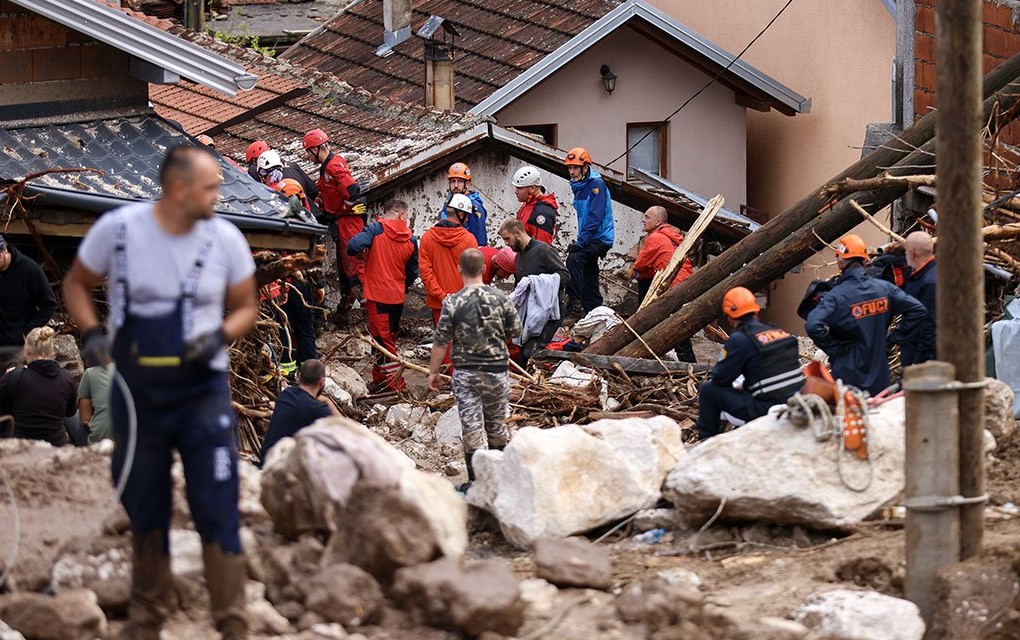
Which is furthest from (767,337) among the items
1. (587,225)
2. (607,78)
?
(607,78)

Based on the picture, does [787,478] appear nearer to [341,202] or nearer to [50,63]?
[50,63]

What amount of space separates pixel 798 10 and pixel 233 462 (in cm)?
1675

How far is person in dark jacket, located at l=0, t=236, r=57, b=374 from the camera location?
34.7 ft

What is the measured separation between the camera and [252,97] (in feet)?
60.3

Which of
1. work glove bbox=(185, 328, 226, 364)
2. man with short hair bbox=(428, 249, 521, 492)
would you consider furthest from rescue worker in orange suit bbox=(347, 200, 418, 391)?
work glove bbox=(185, 328, 226, 364)

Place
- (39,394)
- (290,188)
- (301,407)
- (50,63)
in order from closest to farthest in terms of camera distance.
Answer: (301,407) → (39,394) → (50,63) → (290,188)

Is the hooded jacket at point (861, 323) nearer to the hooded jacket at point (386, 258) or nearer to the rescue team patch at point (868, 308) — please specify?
the rescue team patch at point (868, 308)

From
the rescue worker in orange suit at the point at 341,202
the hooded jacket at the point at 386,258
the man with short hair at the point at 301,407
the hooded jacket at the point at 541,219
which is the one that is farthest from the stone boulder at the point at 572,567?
the hooded jacket at the point at 541,219

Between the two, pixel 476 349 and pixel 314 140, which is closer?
pixel 476 349

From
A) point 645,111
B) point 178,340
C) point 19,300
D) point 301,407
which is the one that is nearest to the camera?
point 178,340

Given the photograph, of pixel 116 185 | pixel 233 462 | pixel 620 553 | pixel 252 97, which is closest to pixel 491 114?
pixel 252 97

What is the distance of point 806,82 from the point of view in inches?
838

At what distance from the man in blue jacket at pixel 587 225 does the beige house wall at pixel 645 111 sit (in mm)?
3964

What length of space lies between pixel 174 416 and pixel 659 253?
35.3ft
